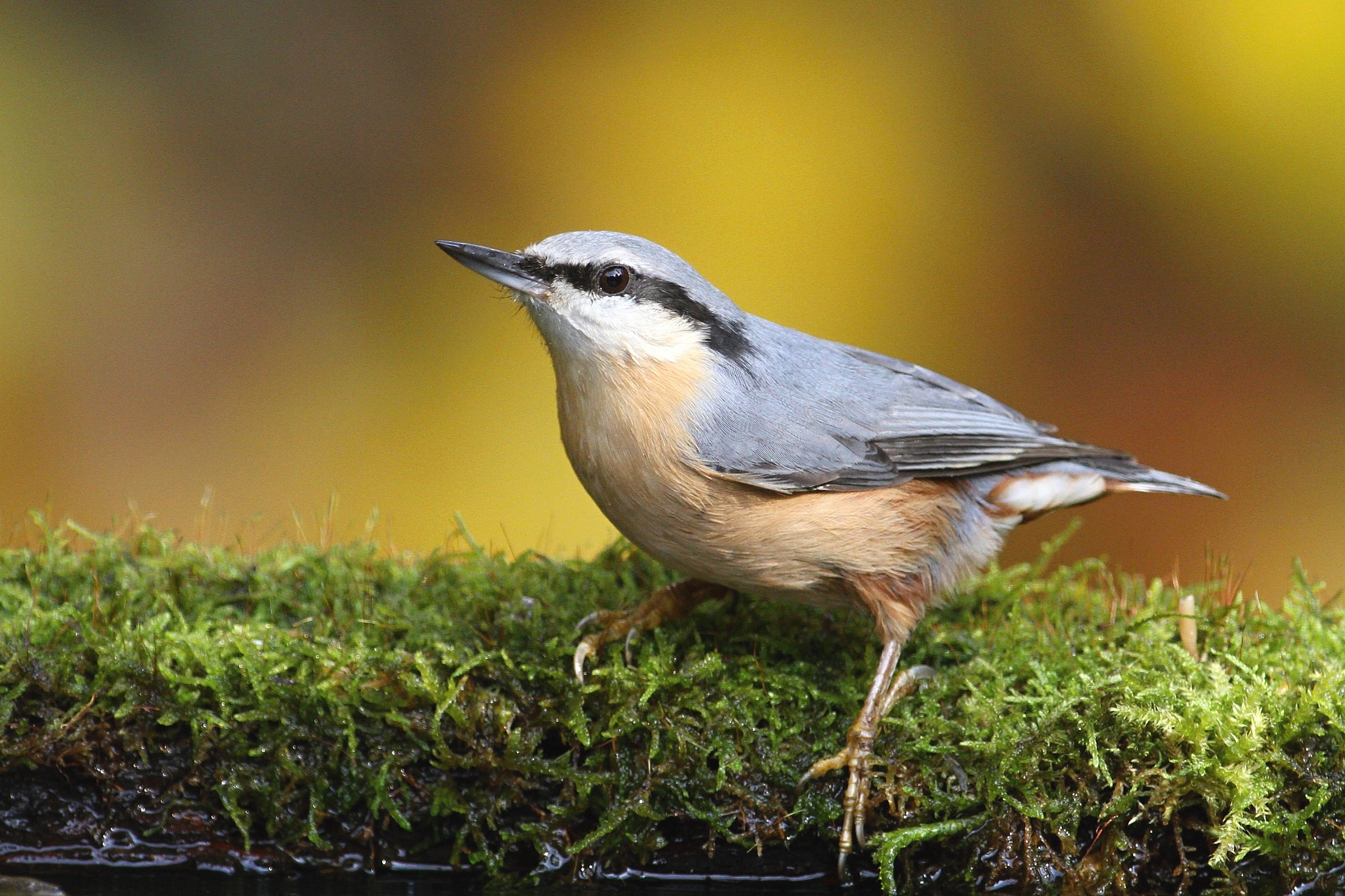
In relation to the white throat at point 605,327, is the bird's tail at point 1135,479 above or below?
below

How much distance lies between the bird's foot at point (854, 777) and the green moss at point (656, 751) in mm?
38

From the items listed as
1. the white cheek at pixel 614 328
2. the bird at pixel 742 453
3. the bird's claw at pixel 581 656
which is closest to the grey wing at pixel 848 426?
the bird at pixel 742 453

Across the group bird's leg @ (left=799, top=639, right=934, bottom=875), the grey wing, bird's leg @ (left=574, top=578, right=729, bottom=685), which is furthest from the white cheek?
bird's leg @ (left=799, top=639, right=934, bottom=875)

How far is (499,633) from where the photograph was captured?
117 inches

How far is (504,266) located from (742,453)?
73 cm

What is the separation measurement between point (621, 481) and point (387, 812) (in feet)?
3.08

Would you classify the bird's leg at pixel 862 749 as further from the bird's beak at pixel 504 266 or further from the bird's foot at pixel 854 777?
the bird's beak at pixel 504 266

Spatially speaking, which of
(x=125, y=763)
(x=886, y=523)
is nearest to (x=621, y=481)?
(x=886, y=523)

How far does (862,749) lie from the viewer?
259 centimetres

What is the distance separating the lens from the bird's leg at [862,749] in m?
2.50

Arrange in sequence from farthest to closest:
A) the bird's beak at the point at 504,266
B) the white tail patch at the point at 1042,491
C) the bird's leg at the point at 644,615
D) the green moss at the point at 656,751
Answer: the white tail patch at the point at 1042,491, the bird's leg at the point at 644,615, the bird's beak at the point at 504,266, the green moss at the point at 656,751

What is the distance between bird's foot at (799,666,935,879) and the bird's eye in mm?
1182

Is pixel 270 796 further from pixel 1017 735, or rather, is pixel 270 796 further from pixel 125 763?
pixel 1017 735

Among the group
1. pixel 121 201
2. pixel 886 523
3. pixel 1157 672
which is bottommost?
pixel 1157 672
